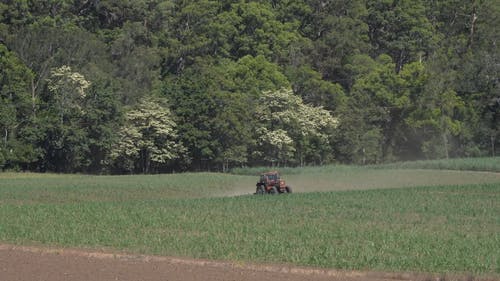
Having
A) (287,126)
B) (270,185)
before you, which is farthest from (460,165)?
(270,185)

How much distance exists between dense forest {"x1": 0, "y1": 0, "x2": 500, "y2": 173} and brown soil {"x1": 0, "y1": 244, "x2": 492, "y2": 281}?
2285 inches

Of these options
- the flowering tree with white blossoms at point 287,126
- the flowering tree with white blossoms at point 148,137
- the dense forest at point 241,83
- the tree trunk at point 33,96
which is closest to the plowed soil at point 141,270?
the dense forest at point 241,83

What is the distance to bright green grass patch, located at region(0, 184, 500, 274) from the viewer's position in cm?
2684

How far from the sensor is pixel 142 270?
24812 millimetres

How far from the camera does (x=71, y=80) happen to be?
289 feet

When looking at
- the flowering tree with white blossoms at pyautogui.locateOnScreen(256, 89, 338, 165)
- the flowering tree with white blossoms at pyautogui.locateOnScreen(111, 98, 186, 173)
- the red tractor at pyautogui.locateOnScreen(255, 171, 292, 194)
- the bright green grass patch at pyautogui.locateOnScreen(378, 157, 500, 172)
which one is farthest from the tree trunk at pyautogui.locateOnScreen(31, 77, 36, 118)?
the red tractor at pyautogui.locateOnScreen(255, 171, 292, 194)

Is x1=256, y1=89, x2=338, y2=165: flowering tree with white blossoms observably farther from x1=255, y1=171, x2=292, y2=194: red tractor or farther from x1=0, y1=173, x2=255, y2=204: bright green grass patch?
x1=255, y1=171, x2=292, y2=194: red tractor

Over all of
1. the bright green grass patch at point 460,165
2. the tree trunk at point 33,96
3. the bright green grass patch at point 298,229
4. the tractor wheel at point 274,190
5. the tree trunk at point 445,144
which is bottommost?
the bright green grass patch at point 298,229

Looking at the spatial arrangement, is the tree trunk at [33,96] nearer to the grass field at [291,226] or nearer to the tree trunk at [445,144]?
the grass field at [291,226]

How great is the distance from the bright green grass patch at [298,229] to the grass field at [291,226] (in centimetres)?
3

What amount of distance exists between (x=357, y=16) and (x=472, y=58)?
21.8m

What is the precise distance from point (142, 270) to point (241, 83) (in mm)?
73258

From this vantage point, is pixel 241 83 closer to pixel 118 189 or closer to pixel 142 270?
pixel 118 189

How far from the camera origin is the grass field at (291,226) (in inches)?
1064
